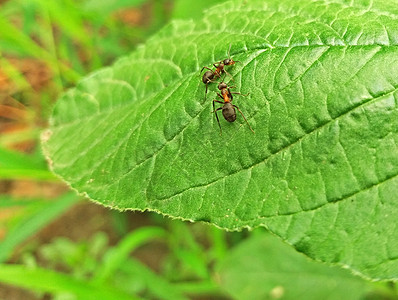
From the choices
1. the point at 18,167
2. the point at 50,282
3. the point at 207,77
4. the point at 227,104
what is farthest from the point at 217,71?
the point at 18,167

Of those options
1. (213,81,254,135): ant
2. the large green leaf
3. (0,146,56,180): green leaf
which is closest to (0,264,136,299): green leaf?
(0,146,56,180): green leaf

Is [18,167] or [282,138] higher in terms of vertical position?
[282,138]

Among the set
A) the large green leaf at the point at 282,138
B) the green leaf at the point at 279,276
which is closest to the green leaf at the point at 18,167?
the large green leaf at the point at 282,138

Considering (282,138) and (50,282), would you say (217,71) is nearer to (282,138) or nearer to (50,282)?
(282,138)

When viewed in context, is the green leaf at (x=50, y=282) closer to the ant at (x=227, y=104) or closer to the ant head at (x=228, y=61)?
the ant at (x=227, y=104)

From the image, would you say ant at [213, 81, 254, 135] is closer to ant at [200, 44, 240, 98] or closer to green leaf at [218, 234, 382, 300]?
ant at [200, 44, 240, 98]

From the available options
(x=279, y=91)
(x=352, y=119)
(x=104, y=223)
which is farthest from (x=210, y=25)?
(x=104, y=223)
